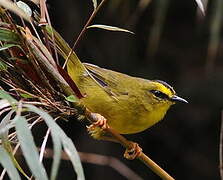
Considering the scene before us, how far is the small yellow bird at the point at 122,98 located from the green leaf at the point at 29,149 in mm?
1083

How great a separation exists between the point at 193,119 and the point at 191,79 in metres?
0.45

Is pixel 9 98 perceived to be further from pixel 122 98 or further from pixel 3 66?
pixel 122 98

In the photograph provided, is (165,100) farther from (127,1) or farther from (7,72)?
(127,1)

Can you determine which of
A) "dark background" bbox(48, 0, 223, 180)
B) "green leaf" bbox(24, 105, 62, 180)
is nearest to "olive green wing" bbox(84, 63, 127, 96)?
"green leaf" bbox(24, 105, 62, 180)

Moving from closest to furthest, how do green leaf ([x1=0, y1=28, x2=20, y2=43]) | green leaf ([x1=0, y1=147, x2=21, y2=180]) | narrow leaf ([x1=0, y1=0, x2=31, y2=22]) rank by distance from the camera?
narrow leaf ([x1=0, y1=0, x2=31, y2=22]) → green leaf ([x1=0, y1=147, x2=21, y2=180]) → green leaf ([x1=0, y1=28, x2=20, y2=43])

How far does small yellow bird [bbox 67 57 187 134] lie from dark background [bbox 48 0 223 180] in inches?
72.0

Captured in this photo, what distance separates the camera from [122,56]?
5102 mm

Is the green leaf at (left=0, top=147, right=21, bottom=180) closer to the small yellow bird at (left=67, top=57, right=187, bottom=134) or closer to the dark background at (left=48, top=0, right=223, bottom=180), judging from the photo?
the small yellow bird at (left=67, top=57, right=187, bottom=134)

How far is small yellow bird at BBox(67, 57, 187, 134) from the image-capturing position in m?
2.70

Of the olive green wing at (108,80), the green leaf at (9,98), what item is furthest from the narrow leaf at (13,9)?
the olive green wing at (108,80)

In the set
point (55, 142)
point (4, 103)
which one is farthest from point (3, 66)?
point (55, 142)

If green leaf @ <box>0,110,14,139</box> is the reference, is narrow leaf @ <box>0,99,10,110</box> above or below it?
above

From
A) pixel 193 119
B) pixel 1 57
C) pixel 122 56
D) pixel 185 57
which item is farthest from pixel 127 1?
pixel 1 57

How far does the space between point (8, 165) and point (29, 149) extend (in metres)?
0.13
